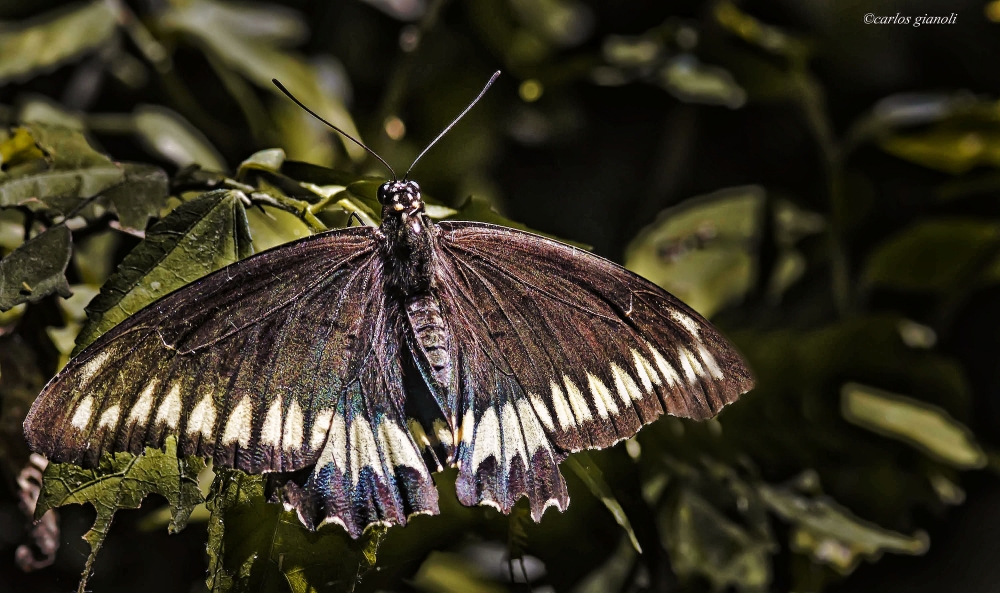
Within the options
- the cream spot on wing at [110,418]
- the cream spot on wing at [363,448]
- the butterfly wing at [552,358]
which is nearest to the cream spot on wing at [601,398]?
the butterfly wing at [552,358]

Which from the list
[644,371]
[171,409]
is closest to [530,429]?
[644,371]

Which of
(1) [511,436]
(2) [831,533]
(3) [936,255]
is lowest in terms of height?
(2) [831,533]

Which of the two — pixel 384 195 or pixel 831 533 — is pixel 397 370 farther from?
pixel 831 533

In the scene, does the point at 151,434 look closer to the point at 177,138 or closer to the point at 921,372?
the point at 177,138

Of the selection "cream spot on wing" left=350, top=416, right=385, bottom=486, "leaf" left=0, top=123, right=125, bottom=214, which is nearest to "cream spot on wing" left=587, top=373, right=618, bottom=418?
"cream spot on wing" left=350, top=416, right=385, bottom=486

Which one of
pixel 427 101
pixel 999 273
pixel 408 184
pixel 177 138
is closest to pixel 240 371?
pixel 408 184
